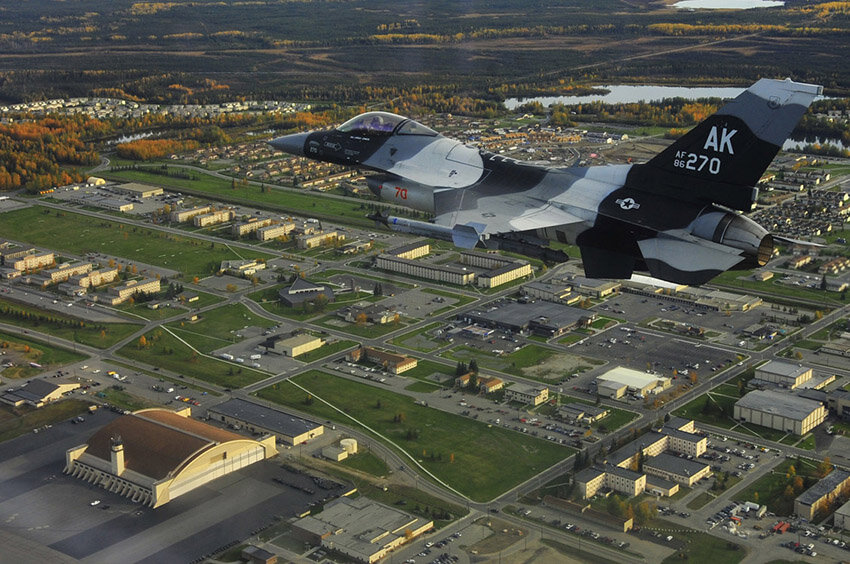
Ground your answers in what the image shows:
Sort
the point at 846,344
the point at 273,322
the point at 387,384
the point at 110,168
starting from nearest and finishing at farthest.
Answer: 1. the point at 387,384
2. the point at 846,344
3. the point at 273,322
4. the point at 110,168

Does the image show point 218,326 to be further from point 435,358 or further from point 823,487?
point 823,487

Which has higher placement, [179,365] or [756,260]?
[756,260]

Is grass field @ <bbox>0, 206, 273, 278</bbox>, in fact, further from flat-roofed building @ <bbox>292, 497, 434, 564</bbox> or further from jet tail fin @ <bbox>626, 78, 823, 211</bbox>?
→ jet tail fin @ <bbox>626, 78, 823, 211</bbox>

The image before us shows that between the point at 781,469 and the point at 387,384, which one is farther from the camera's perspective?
the point at 387,384

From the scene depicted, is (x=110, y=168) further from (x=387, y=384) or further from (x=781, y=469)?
(x=781, y=469)

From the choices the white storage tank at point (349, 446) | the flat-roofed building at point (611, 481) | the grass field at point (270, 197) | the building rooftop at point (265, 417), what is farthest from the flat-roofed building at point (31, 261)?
the flat-roofed building at point (611, 481)

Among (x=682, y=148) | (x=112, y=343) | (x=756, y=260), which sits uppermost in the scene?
(x=682, y=148)

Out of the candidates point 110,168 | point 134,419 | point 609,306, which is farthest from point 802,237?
point 110,168
